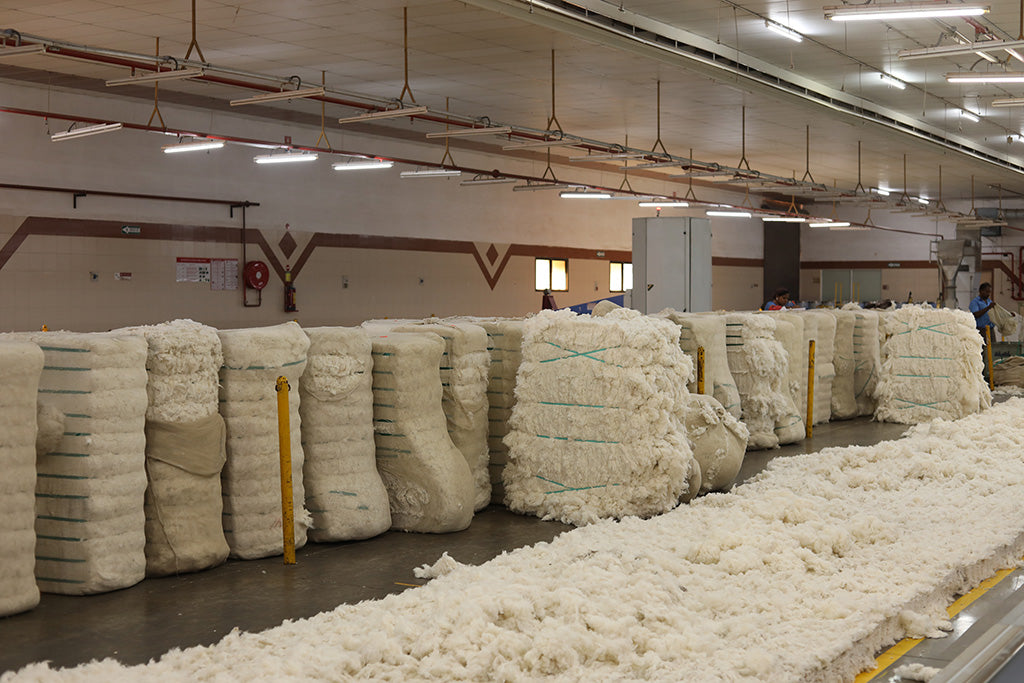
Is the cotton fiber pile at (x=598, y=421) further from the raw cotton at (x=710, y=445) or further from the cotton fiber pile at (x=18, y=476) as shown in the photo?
the cotton fiber pile at (x=18, y=476)

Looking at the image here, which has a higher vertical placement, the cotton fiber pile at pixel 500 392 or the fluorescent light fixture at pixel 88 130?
the fluorescent light fixture at pixel 88 130

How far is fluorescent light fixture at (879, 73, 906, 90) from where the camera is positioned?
595 inches

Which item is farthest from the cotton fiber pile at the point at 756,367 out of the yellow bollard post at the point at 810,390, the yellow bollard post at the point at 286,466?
the yellow bollard post at the point at 286,466

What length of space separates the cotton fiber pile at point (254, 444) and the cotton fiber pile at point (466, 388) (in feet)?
4.16

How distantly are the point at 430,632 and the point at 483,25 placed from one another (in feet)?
29.3

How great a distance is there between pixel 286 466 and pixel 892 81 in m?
13.0

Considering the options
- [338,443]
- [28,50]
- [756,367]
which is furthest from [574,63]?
[338,443]

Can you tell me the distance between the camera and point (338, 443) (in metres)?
6.09

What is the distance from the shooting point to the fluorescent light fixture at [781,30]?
38.4 feet

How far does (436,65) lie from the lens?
13633 mm

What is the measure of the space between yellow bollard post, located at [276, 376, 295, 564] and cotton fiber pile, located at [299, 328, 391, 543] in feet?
1.37

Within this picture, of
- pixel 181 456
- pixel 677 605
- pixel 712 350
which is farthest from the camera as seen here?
pixel 712 350

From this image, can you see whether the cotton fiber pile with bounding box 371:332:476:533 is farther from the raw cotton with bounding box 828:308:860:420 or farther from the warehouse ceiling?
the raw cotton with bounding box 828:308:860:420

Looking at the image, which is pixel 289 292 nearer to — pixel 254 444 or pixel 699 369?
pixel 699 369
